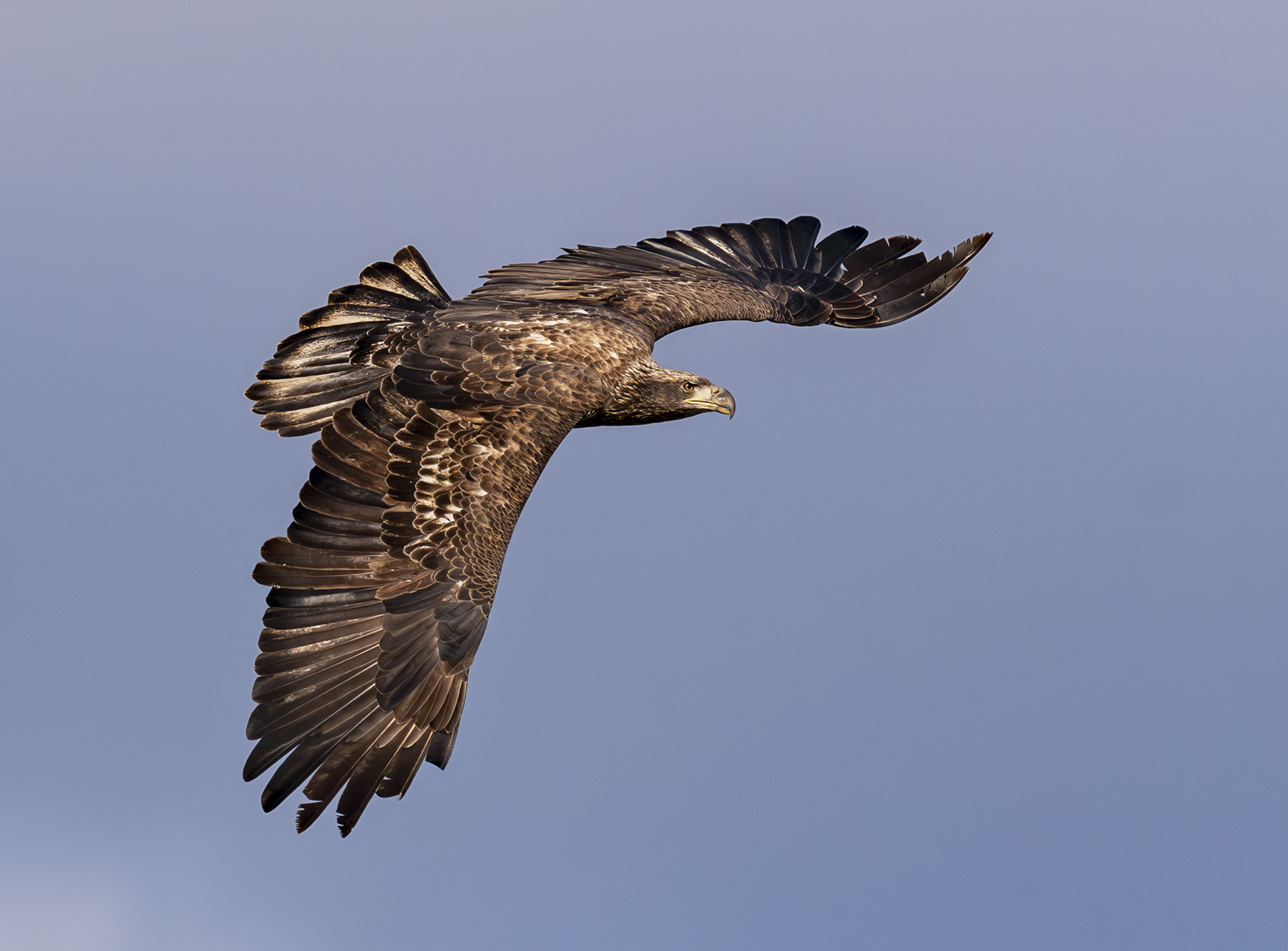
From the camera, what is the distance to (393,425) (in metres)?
12.2

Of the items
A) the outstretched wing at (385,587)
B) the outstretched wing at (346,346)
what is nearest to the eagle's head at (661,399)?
the outstretched wing at (385,587)

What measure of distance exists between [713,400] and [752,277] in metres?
2.89

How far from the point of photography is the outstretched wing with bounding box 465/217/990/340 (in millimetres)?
14336

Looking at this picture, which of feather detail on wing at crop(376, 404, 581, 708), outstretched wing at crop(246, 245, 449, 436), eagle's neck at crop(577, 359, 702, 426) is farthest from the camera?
outstretched wing at crop(246, 245, 449, 436)

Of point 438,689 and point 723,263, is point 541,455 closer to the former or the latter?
point 438,689

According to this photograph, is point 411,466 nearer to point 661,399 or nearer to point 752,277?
point 661,399

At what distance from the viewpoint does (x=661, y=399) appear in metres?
13.3

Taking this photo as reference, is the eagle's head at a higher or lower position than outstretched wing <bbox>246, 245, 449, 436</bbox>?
lower

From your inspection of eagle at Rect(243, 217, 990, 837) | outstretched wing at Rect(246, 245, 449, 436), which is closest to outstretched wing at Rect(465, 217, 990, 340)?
eagle at Rect(243, 217, 990, 837)

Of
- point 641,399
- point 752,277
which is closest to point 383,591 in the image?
point 641,399

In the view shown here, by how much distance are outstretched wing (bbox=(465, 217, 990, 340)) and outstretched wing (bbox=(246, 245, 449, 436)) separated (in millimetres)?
596

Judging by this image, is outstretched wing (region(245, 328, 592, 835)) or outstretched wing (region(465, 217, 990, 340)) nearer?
outstretched wing (region(245, 328, 592, 835))

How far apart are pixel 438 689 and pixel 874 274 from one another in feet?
22.7

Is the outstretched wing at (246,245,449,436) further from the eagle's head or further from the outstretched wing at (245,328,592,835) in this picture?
the eagle's head
